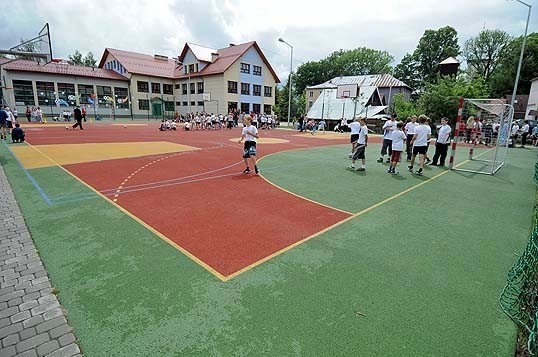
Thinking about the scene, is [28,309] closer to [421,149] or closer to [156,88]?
[421,149]

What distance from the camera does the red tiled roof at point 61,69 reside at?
37.9 meters

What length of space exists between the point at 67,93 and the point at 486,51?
80.6 metres

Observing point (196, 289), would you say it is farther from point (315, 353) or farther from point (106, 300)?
point (315, 353)

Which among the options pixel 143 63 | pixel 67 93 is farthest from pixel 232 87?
pixel 67 93

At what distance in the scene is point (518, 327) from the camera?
125 inches

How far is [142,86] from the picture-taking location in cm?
4856

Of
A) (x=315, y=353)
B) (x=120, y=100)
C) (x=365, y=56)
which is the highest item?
(x=365, y=56)

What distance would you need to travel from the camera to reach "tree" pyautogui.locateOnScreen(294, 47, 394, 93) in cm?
7562

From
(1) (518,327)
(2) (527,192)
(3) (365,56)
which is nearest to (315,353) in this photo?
(1) (518,327)

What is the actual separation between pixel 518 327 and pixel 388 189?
611 centimetres

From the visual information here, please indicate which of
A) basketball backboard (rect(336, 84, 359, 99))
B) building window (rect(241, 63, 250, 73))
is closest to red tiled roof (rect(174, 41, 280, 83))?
building window (rect(241, 63, 250, 73))

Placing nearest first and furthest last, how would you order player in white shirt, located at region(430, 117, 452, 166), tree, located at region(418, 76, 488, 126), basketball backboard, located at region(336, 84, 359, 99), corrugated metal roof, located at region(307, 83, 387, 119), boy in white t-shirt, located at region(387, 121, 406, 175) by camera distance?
boy in white t-shirt, located at region(387, 121, 406, 175), player in white shirt, located at region(430, 117, 452, 166), tree, located at region(418, 76, 488, 126), basketball backboard, located at region(336, 84, 359, 99), corrugated metal roof, located at region(307, 83, 387, 119)

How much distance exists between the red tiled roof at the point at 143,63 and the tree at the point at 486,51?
61107 millimetres

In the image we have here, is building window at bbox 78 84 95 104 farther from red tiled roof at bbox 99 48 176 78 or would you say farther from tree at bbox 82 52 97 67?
tree at bbox 82 52 97 67
